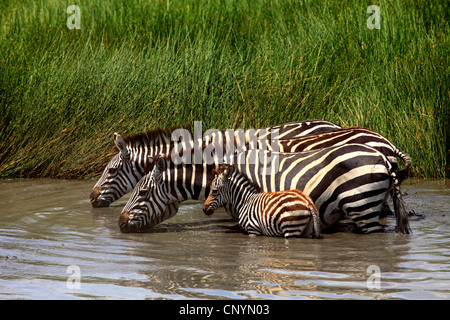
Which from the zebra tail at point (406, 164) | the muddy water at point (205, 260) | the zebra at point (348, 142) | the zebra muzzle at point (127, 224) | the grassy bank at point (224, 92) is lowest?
the muddy water at point (205, 260)

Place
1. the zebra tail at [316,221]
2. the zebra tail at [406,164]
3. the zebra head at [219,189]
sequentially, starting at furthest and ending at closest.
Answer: the zebra tail at [406,164] < the zebra head at [219,189] < the zebra tail at [316,221]

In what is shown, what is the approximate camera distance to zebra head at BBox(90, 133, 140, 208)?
29.5ft

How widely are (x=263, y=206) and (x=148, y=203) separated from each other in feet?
4.23

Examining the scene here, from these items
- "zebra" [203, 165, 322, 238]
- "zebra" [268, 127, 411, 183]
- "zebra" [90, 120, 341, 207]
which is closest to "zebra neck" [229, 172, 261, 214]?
"zebra" [203, 165, 322, 238]

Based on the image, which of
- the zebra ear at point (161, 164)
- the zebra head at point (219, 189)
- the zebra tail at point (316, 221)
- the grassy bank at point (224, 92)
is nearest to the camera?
the zebra tail at point (316, 221)

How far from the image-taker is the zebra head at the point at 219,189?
740 cm

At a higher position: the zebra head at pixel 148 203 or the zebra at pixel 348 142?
the zebra at pixel 348 142

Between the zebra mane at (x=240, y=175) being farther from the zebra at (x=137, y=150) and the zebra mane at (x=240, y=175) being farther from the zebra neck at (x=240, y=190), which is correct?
the zebra at (x=137, y=150)

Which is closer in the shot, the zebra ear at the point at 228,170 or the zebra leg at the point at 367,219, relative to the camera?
the zebra leg at the point at 367,219

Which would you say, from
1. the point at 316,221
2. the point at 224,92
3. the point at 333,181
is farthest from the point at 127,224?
the point at 224,92

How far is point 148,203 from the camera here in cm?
758

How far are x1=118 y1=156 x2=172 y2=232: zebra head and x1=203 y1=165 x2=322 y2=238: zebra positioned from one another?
540 millimetres

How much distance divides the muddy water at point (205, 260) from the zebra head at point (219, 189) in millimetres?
292

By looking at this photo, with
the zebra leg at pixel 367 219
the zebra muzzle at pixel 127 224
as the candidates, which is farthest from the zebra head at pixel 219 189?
the zebra leg at pixel 367 219
